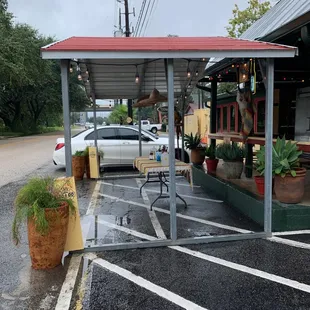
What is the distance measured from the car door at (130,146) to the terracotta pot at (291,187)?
5.84 m

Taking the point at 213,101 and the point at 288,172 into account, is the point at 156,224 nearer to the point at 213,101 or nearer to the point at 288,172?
the point at 288,172

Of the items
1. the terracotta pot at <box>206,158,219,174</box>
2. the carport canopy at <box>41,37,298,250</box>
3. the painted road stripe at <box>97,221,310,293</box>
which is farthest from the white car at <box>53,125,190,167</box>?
the painted road stripe at <box>97,221,310,293</box>

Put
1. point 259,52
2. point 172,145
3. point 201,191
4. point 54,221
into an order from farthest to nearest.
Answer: point 201,191, point 172,145, point 259,52, point 54,221

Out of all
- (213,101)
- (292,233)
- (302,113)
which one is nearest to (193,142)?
(213,101)

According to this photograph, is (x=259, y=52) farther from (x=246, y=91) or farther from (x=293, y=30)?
(x=246, y=91)

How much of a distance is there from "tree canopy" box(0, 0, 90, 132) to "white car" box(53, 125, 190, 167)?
534 cm

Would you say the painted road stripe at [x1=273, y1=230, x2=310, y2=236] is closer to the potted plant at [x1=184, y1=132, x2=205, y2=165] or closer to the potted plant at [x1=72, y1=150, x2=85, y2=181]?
the potted plant at [x1=184, y1=132, x2=205, y2=165]

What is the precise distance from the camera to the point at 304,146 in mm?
4930

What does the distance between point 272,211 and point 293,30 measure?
265cm

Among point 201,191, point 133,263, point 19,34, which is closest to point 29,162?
point 201,191

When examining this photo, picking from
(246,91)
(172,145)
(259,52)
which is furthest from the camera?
(246,91)

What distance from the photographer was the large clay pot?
6.79 metres

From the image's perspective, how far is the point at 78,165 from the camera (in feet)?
29.3

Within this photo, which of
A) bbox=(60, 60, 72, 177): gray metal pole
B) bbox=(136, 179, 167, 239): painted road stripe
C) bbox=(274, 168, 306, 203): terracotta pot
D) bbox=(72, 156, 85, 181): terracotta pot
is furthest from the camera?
bbox=(72, 156, 85, 181): terracotta pot
